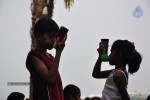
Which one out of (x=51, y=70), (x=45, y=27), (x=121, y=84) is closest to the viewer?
(x=51, y=70)

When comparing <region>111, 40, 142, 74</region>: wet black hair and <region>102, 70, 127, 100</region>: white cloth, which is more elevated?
<region>111, 40, 142, 74</region>: wet black hair

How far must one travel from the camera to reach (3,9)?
473 cm

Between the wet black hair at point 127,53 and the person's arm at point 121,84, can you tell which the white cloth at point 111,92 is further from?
the wet black hair at point 127,53

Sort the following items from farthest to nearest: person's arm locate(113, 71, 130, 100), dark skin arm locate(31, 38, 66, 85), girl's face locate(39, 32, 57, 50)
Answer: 1. person's arm locate(113, 71, 130, 100)
2. girl's face locate(39, 32, 57, 50)
3. dark skin arm locate(31, 38, 66, 85)

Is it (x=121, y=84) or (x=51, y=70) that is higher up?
(x=51, y=70)

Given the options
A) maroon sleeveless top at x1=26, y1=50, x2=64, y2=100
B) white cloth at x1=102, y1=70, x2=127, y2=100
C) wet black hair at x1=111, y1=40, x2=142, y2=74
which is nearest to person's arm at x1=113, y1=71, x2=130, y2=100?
white cloth at x1=102, y1=70, x2=127, y2=100

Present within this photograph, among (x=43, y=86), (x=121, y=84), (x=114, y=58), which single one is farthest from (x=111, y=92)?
(x=43, y=86)

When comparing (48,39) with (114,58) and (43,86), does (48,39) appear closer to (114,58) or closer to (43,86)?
(43,86)

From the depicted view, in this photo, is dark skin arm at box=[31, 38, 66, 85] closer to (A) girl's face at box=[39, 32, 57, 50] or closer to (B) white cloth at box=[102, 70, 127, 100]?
(A) girl's face at box=[39, 32, 57, 50]

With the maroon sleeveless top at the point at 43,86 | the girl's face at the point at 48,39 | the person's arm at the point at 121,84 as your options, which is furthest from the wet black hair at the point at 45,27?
the person's arm at the point at 121,84

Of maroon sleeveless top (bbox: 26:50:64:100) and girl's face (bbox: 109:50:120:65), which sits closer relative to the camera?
maroon sleeveless top (bbox: 26:50:64:100)

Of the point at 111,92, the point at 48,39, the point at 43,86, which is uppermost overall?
the point at 48,39

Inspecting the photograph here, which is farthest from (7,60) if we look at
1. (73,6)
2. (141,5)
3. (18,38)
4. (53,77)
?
(53,77)

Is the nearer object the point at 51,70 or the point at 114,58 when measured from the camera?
the point at 51,70
